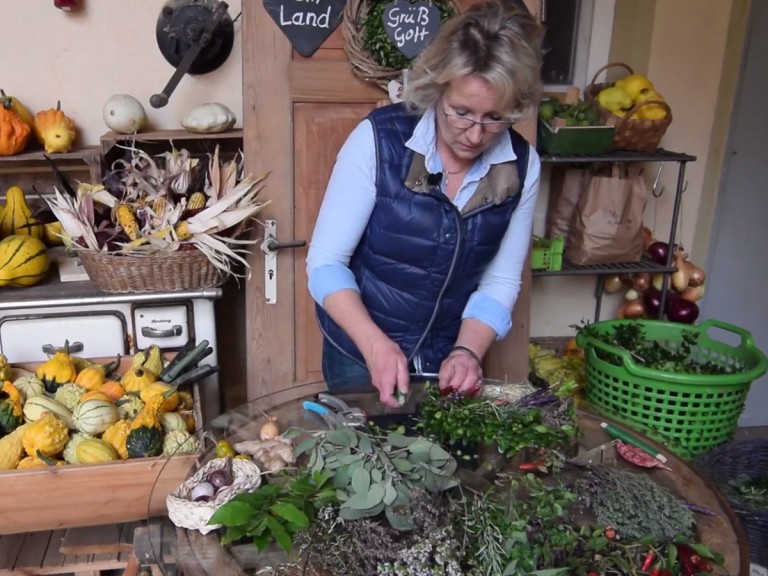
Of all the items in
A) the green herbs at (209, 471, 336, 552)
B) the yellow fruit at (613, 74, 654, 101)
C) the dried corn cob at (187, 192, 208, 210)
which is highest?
the yellow fruit at (613, 74, 654, 101)

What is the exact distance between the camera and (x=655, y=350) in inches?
92.4

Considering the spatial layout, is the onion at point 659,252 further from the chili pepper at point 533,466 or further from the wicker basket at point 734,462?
the chili pepper at point 533,466

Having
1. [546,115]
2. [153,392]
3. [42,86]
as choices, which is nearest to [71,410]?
[153,392]

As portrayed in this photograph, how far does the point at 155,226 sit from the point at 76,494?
78 cm

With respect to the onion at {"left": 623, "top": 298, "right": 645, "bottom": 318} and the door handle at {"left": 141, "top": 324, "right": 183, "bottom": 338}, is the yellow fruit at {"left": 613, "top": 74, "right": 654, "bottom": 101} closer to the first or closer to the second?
the onion at {"left": 623, "top": 298, "right": 645, "bottom": 318}

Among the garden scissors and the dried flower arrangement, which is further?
the garden scissors

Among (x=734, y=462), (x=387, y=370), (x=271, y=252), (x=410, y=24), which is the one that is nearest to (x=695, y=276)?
(x=734, y=462)

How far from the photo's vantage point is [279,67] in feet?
7.03

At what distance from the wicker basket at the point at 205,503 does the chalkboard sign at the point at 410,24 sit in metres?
1.37

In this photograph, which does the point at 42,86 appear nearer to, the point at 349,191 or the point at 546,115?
the point at 349,191

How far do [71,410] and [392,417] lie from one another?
864 mm

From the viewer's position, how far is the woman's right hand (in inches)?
51.7

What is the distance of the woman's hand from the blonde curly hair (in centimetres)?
52

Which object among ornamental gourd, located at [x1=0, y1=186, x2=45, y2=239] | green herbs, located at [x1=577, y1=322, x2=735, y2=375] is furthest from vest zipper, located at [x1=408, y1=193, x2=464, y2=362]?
ornamental gourd, located at [x1=0, y1=186, x2=45, y2=239]
